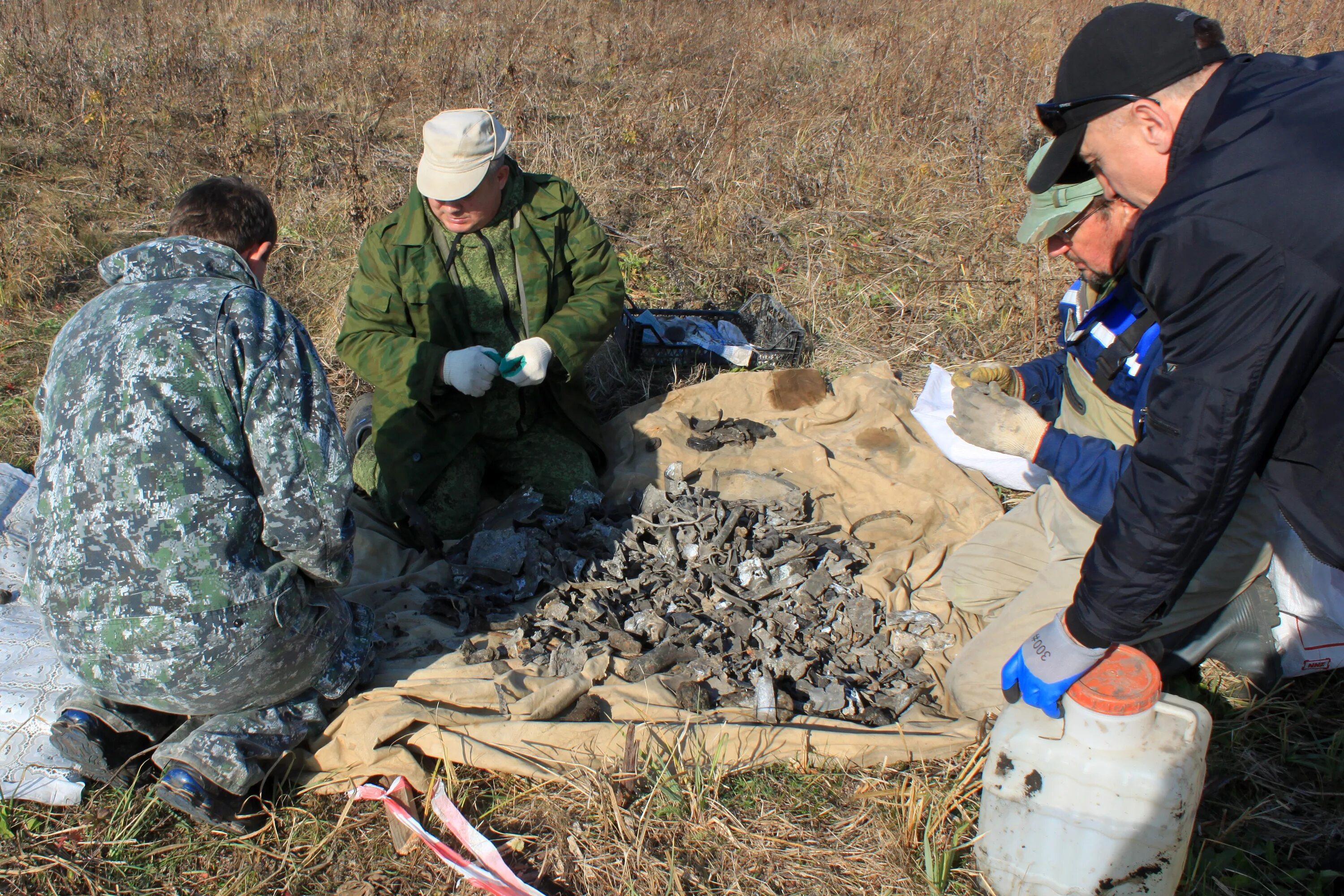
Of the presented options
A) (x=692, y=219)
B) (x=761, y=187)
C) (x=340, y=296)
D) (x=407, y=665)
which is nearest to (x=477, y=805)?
(x=407, y=665)

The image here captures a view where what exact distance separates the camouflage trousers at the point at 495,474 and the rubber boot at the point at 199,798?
1680 mm

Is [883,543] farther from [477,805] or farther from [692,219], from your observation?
Result: [692,219]

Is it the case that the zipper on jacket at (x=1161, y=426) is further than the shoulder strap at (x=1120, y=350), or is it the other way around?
the shoulder strap at (x=1120, y=350)

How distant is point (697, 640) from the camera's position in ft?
10.2

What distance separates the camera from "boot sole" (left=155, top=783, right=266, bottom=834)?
2.22 m

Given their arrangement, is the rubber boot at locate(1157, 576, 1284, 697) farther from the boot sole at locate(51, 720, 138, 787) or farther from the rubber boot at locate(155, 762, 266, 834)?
the boot sole at locate(51, 720, 138, 787)

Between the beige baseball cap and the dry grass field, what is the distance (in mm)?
1625

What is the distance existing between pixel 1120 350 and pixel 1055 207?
47cm

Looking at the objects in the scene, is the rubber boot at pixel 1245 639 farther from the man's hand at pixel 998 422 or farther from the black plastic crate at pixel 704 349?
the black plastic crate at pixel 704 349

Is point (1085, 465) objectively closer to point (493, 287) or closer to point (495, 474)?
point (493, 287)

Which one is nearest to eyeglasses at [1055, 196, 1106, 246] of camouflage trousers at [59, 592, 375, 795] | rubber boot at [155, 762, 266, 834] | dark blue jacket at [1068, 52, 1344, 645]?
dark blue jacket at [1068, 52, 1344, 645]

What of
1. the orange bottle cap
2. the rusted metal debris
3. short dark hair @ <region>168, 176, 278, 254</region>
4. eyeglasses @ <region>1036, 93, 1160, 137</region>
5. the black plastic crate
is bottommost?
the rusted metal debris

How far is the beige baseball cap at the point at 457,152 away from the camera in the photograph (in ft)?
11.3

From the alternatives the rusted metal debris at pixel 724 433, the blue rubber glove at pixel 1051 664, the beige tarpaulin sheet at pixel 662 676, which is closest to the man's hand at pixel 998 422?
the blue rubber glove at pixel 1051 664
